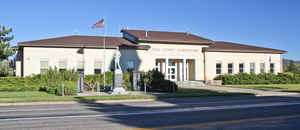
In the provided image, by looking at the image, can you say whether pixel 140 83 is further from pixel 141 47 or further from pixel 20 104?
pixel 20 104

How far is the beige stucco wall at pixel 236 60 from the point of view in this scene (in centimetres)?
3600

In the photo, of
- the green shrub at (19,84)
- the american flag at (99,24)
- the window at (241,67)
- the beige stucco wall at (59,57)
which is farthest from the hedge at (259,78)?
the green shrub at (19,84)

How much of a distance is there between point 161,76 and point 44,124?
17893mm

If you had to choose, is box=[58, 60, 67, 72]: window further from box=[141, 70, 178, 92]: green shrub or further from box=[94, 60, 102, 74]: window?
box=[141, 70, 178, 92]: green shrub

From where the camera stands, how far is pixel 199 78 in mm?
35688

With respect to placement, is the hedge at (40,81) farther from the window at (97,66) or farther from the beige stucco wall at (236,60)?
the beige stucco wall at (236,60)

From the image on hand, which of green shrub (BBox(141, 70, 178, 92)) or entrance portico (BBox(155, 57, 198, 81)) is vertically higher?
entrance portico (BBox(155, 57, 198, 81))

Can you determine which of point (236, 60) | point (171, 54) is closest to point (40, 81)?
point (171, 54)

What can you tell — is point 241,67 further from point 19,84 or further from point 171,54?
point 19,84

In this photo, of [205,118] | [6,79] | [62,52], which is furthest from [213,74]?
[205,118]

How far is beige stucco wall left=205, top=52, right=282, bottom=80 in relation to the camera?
1417 inches

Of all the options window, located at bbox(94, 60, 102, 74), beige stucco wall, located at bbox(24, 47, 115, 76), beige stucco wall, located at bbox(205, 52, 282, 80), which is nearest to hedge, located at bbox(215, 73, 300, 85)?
beige stucco wall, located at bbox(205, 52, 282, 80)

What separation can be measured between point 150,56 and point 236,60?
12.4 metres

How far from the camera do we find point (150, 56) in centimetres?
3281
